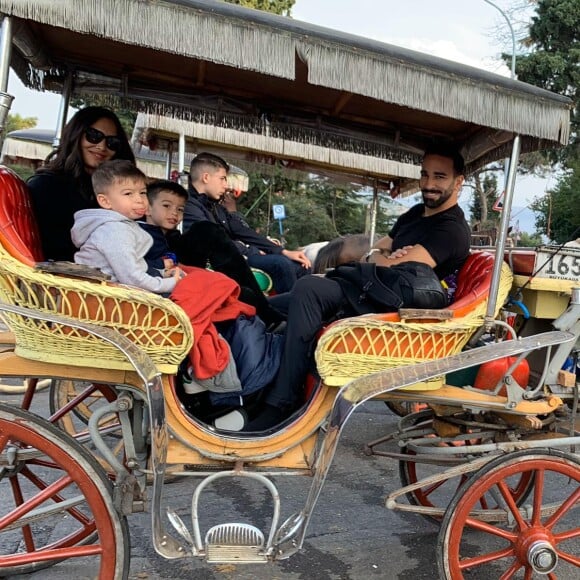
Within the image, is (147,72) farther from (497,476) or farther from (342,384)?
(497,476)

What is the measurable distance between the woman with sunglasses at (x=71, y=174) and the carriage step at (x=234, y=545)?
1341mm

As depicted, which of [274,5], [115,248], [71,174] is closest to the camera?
[115,248]

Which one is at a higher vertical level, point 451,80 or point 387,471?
point 451,80

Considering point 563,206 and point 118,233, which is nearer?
point 118,233

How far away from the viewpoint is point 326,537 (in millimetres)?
3145

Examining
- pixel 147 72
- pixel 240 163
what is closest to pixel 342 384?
pixel 147 72

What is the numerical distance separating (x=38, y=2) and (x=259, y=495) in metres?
2.81

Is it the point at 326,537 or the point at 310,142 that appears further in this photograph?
the point at 310,142

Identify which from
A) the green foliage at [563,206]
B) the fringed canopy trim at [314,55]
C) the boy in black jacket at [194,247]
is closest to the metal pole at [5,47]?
the fringed canopy trim at [314,55]

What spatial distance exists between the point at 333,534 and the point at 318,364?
4.37 ft

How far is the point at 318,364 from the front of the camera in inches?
90.4

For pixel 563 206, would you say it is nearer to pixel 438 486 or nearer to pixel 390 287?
pixel 438 486

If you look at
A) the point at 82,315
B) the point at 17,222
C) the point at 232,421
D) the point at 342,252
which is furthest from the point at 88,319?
the point at 342,252

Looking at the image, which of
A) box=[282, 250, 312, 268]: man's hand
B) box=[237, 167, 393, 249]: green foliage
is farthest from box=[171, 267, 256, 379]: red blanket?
box=[237, 167, 393, 249]: green foliage
